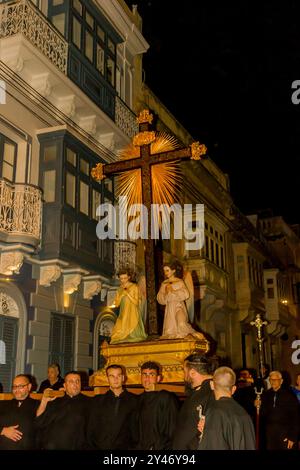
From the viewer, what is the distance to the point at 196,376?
225 inches

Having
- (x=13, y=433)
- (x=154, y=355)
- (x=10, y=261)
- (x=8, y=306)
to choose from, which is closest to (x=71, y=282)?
(x=8, y=306)

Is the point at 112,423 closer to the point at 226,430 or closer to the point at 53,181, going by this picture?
the point at 226,430

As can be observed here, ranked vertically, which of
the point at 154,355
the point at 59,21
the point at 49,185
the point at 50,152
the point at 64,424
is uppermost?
the point at 59,21

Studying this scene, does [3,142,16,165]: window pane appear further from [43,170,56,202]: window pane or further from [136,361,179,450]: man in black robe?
[136,361,179,450]: man in black robe

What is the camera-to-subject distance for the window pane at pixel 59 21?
14.2 metres

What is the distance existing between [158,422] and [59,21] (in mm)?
11761

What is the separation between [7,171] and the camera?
488 inches

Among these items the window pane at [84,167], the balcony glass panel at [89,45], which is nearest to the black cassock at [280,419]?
the window pane at [84,167]

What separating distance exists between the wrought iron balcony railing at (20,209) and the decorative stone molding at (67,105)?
10.1 ft

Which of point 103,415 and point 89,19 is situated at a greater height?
point 89,19

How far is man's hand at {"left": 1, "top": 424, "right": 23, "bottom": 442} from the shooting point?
5.96 m
